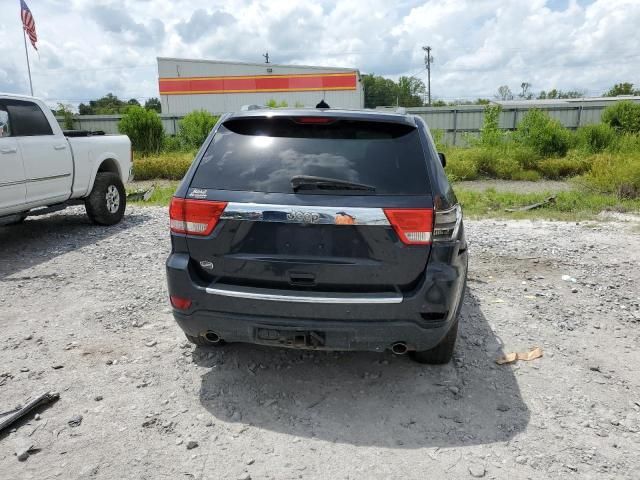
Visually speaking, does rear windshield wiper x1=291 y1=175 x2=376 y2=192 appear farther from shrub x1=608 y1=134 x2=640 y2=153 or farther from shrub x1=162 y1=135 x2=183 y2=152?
shrub x1=162 y1=135 x2=183 y2=152

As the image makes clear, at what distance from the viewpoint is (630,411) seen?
3094 mm

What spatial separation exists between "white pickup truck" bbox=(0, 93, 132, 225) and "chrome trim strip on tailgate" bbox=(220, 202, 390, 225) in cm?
477

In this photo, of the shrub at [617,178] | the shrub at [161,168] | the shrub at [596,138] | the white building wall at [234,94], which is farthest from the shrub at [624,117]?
the white building wall at [234,94]

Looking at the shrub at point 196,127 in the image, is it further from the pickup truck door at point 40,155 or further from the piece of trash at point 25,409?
the piece of trash at point 25,409

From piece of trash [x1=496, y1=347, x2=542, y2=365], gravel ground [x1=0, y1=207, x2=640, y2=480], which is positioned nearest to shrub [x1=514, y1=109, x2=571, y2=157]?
gravel ground [x1=0, y1=207, x2=640, y2=480]

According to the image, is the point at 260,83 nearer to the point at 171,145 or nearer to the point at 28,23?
the point at 171,145

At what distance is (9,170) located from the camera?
635 cm

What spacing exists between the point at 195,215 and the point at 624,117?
2268cm

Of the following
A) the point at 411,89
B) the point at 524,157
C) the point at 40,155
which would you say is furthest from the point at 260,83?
the point at 411,89

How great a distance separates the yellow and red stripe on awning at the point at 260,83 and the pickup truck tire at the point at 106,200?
102 feet

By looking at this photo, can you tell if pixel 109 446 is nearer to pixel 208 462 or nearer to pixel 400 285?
pixel 208 462

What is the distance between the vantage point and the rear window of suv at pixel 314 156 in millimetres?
2949

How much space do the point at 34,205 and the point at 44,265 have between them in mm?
1154

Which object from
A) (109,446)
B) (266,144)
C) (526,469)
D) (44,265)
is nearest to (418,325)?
(526,469)
